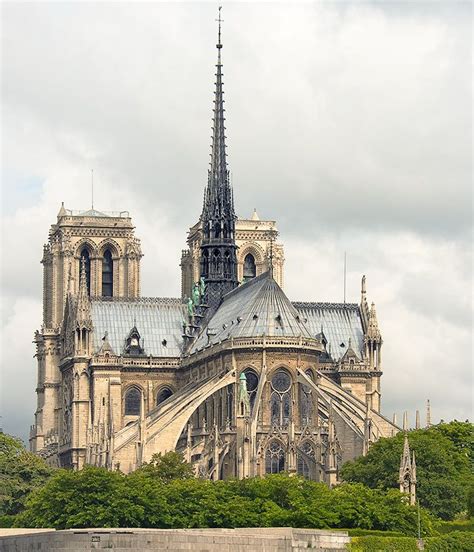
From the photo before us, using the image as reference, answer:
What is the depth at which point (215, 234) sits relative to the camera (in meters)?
186

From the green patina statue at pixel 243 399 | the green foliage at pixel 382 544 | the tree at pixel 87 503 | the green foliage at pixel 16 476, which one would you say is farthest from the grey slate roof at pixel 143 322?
the green foliage at pixel 382 544

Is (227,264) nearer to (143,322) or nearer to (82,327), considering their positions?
(143,322)

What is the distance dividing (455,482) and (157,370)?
46256mm

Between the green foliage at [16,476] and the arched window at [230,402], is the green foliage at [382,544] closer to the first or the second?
the green foliage at [16,476]

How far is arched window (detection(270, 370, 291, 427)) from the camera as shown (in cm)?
16212

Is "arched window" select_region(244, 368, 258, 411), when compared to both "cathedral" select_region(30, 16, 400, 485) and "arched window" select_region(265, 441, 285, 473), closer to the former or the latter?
"cathedral" select_region(30, 16, 400, 485)

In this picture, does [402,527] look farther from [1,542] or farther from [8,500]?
[8,500]

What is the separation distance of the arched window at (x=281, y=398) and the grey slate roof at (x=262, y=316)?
3.04m

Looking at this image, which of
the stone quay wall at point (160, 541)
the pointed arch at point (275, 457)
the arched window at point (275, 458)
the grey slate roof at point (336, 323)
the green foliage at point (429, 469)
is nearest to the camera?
the stone quay wall at point (160, 541)

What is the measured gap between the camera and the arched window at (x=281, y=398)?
162 meters

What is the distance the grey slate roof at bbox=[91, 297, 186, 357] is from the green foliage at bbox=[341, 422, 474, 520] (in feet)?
120

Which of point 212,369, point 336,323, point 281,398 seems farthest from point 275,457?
point 336,323

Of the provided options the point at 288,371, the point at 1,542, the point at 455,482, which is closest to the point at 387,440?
the point at 455,482

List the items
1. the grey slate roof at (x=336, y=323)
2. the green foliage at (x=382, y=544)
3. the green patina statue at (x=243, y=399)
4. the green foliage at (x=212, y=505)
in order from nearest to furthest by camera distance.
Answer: the green foliage at (x=382, y=544) < the green foliage at (x=212, y=505) < the green patina statue at (x=243, y=399) < the grey slate roof at (x=336, y=323)
